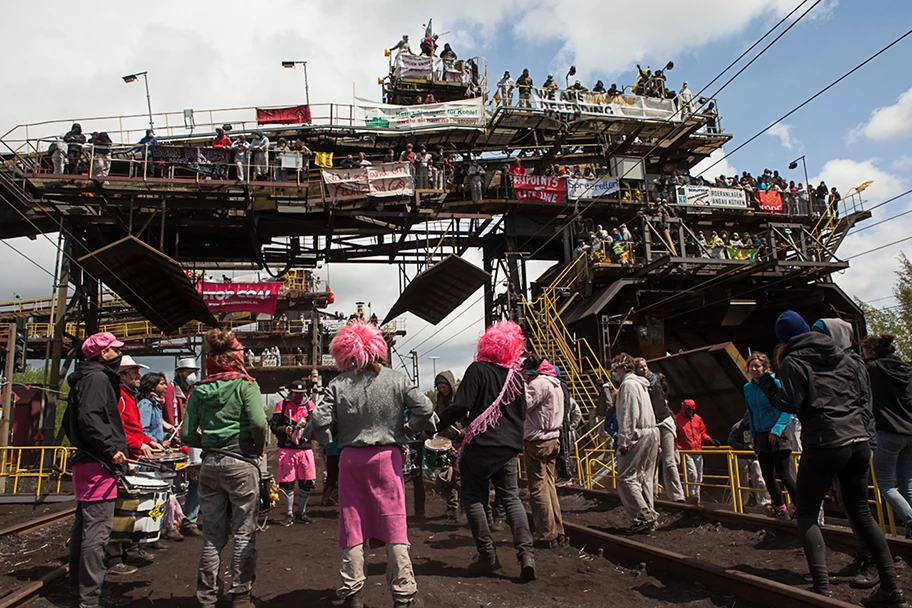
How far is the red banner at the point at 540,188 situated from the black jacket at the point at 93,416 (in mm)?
18330

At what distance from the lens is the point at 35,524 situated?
839 centimetres

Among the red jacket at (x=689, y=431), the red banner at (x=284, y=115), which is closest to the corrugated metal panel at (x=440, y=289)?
the red banner at (x=284, y=115)

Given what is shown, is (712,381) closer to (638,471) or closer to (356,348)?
(638,471)

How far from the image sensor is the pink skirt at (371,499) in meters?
4.44

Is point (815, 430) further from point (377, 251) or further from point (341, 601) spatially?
point (377, 251)

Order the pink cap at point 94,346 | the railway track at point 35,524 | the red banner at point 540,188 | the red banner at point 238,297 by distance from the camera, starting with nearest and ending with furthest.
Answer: the pink cap at point 94,346
the railway track at point 35,524
the red banner at point 238,297
the red banner at point 540,188

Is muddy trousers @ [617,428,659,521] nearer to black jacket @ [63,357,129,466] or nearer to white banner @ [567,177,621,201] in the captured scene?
black jacket @ [63,357,129,466]

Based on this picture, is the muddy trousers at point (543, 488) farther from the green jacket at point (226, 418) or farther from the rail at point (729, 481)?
the green jacket at point (226, 418)

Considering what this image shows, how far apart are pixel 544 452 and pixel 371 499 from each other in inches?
108

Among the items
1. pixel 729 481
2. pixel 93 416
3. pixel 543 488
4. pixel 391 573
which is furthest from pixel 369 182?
pixel 391 573

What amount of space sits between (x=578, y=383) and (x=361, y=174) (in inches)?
349

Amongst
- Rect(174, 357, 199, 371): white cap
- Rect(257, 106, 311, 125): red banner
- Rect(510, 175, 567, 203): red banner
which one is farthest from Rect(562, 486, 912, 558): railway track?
Rect(257, 106, 311, 125): red banner

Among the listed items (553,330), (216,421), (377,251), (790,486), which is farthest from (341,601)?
(377,251)

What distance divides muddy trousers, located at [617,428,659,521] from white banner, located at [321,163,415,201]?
43.5 feet
